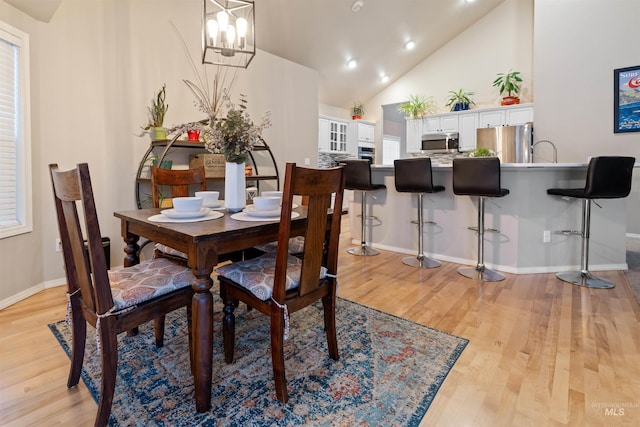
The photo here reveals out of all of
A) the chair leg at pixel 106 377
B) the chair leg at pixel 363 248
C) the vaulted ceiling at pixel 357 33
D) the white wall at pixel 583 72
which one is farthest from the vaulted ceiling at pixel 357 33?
the chair leg at pixel 106 377

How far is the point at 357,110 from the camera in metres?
7.60

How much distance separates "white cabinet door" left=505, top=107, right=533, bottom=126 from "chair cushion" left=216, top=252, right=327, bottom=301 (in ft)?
17.8

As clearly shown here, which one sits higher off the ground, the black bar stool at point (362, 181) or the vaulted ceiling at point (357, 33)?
the vaulted ceiling at point (357, 33)

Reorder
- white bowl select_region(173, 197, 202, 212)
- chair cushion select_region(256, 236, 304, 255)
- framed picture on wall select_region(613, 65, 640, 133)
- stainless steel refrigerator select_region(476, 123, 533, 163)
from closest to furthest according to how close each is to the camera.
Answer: white bowl select_region(173, 197, 202, 212) → chair cushion select_region(256, 236, 304, 255) → framed picture on wall select_region(613, 65, 640, 133) → stainless steel refrigerator select_region(476, 123, 533, 163)

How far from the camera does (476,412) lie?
1.39m

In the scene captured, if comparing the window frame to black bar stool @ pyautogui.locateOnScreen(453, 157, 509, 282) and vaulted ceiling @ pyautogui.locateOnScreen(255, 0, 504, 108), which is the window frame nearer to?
vaulted ceiling @ pyautogui.locateOnScreen(255, 0, 504, 108)

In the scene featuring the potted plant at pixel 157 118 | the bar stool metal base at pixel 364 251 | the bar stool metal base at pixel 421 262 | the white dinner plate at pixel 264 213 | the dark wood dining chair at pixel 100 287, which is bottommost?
the bar stool metal base at pixel 421 262

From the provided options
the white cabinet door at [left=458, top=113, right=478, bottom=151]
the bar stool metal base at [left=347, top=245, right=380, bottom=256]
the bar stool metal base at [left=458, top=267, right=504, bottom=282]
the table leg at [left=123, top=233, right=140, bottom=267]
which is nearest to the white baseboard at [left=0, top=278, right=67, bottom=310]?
the table leg at [left=123, top=233, right=140, bottom=267]

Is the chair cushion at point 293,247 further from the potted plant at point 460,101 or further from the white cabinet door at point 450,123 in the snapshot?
the potted plant at point 460,101

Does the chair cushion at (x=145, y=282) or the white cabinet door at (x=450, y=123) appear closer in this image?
the chair cushion at (x=145, y=282)

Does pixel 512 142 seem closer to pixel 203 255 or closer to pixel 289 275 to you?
pixel 289 275

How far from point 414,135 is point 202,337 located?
6339 millimetres

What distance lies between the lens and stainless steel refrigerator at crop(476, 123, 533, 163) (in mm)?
5094

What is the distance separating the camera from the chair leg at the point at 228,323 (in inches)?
66.3
